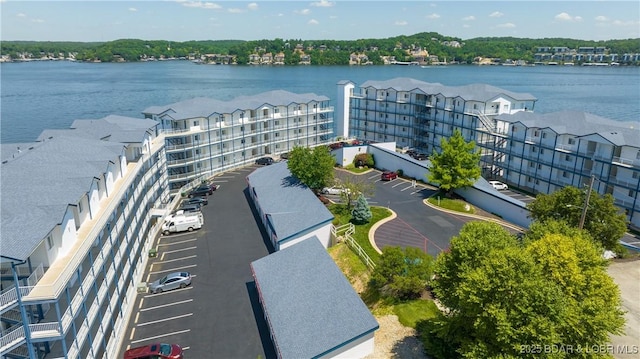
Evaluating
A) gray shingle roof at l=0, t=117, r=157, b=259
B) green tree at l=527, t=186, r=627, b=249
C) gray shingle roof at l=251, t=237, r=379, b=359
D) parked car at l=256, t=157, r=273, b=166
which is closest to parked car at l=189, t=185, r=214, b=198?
parked car at l=256, t=157, r=273, b=166

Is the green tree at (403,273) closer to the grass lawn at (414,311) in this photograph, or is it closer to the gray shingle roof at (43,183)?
the grass lawn at (414,311)

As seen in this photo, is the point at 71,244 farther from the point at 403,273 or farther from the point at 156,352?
the point at 403,273

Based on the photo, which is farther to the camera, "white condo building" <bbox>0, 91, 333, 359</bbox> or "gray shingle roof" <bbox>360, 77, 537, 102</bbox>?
"gray shingle roof" <bbox>360, 77, 537, 102</bbox>

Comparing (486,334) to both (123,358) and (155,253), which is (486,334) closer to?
(123,358)

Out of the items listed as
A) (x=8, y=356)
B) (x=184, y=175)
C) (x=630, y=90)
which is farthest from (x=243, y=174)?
(x=630, y=90)

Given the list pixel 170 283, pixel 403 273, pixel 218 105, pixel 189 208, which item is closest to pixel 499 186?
pixel 403 273

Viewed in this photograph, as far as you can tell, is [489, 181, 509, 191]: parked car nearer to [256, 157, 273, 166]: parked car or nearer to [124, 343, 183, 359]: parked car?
[256, 157, 273, 166]: parked car
